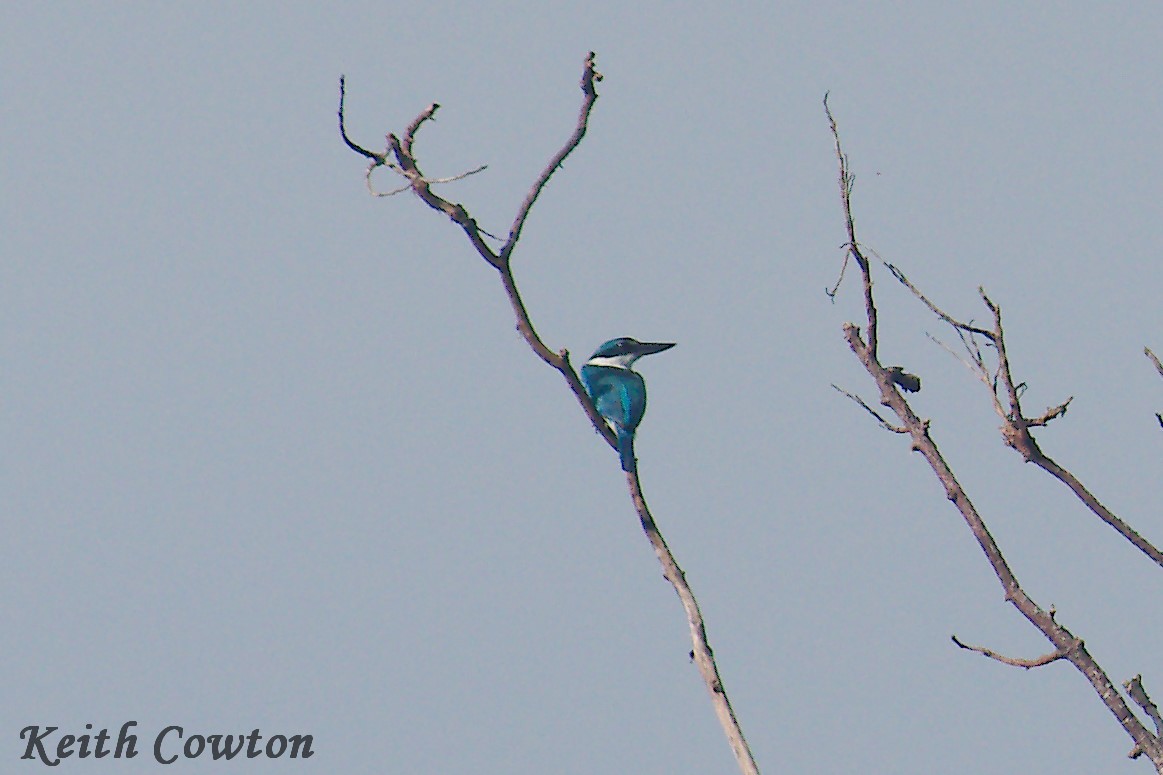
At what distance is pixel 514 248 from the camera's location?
516 centimetres

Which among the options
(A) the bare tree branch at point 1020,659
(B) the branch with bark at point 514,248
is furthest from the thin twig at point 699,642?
(A) the bare tree branch at point 1020,659

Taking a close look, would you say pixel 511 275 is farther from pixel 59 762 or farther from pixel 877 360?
pixel 59 762

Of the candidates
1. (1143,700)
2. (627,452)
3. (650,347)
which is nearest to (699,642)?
(627,452)

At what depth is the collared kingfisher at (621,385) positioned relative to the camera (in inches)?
242

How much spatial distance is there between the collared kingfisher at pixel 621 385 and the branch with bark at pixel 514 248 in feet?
2.04

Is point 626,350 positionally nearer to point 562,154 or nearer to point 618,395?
point 618,395

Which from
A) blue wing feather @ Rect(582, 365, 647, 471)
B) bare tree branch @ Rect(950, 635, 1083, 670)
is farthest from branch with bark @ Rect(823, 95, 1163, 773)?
blue wing feather @ Rect(582, 365, 647, 471)

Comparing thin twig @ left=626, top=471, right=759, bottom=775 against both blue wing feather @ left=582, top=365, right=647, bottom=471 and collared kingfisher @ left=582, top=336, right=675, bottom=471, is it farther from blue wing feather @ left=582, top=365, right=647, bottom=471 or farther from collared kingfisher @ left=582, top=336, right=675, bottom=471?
blue wing feather @ left=582, top=365, right=647, bottom=471

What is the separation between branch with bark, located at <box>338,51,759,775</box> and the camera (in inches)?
186

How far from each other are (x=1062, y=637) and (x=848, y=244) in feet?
5.89

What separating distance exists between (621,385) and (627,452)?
870 mm

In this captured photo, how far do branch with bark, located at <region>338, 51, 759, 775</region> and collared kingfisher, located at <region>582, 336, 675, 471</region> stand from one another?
2.04 feet

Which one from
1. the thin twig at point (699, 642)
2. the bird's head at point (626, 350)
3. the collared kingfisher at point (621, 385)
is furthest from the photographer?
the bird's head at point (626, 350)

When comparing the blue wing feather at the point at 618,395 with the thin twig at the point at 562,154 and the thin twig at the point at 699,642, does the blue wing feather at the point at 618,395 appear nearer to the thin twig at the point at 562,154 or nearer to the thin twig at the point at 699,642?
the thin twig at the point at 699,642
